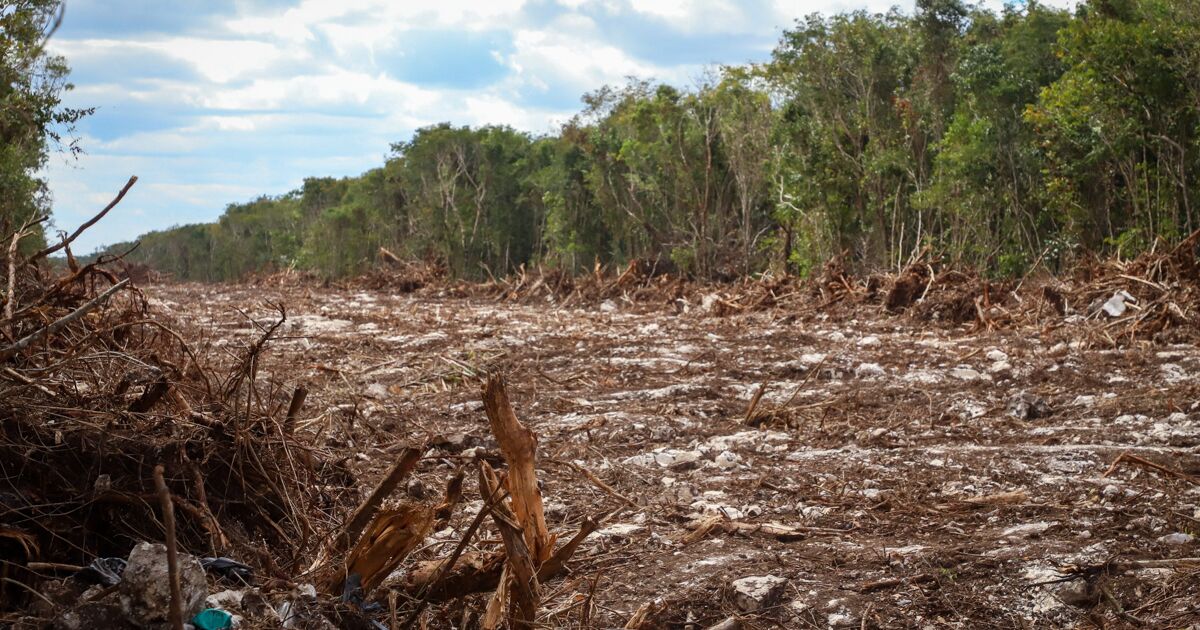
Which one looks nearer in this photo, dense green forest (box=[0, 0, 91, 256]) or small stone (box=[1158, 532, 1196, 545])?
small stone (box=[1158, 532, 1196, 545])

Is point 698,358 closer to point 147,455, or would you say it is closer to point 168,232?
point 147,455

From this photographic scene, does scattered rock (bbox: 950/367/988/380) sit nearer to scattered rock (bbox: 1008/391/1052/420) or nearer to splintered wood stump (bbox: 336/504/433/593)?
scattered rock (bbox: 1008/391/1052/420)

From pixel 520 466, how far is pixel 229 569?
959 mm

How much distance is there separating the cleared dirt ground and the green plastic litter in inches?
29.7

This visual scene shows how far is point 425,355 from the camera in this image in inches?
431

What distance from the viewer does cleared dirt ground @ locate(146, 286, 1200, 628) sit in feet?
13.3

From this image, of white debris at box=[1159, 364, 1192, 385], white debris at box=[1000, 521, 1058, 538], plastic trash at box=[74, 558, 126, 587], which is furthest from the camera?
white debris at box=[1159, 364, 1192, 385]

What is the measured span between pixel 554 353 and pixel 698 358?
62.2 inches

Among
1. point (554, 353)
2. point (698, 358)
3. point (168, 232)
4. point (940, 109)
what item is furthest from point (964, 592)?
point (168, 232)

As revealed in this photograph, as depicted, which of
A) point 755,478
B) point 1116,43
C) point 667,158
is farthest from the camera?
point 667,158

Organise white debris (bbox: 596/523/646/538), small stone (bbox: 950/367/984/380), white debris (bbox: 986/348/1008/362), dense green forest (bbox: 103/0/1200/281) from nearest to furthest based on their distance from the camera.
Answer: white debris (bbox: 596/523/646/538), small stone (bbox: 950/367/984/380), white debris (bbox: 986/348/1008/362), dense green forest (bbox: 103/0/1200/281)

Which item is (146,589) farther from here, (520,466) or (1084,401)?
(1084,401)

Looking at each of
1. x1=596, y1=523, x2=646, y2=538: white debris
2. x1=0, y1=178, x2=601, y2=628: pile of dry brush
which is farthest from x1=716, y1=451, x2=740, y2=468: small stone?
x1=0, y1=178, x2=601, y2=628: pile of dry brush

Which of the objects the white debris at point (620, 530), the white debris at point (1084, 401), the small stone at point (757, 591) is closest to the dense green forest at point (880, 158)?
the white debris at point (1084, 401)
